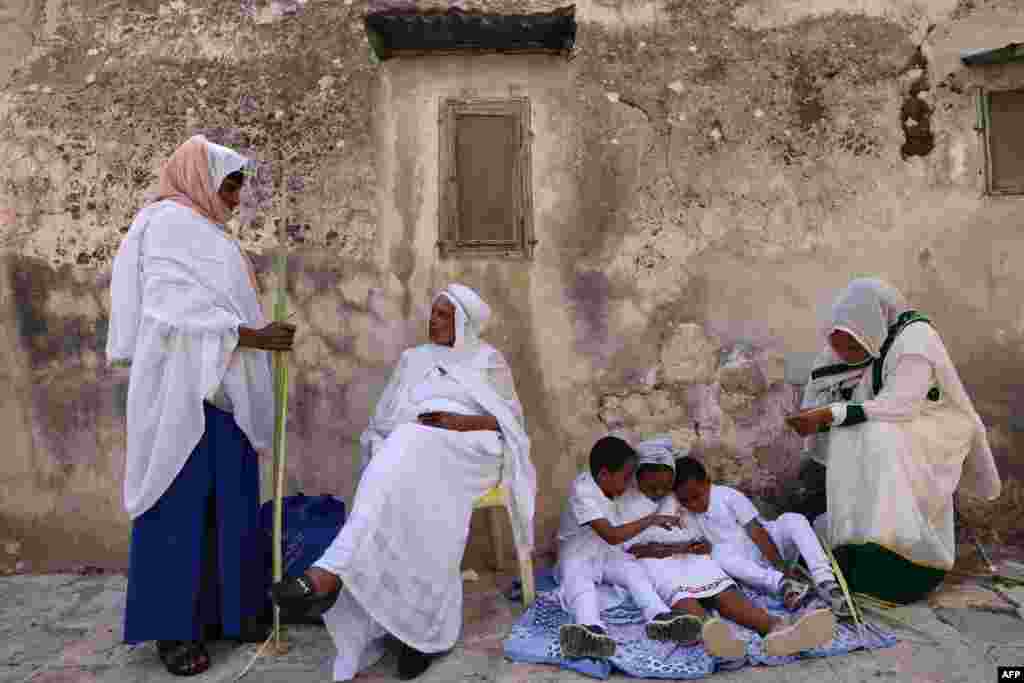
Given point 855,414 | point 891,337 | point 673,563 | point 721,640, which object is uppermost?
point 891,337

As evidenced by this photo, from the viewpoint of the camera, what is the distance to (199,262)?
3092 millimetres

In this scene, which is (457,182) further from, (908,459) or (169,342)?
(908,459)

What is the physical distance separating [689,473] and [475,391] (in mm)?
1005

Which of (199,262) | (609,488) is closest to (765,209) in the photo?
(609,488)

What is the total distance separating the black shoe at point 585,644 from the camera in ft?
9.35

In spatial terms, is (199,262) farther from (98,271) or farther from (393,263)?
(98,271)

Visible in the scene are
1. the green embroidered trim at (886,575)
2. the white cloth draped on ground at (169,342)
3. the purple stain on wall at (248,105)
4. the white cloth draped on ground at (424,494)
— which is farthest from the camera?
the purple stain on wall at (248,105)

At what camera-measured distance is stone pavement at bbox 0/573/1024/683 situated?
9.16 ft

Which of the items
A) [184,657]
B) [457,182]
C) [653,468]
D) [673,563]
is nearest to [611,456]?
[653,468]

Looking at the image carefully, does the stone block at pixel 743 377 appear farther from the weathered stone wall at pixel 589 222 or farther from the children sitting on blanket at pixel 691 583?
the children sitting on blanket at pixel 691 583

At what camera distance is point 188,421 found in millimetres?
3006

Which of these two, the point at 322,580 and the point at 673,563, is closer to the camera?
the point at 322,580

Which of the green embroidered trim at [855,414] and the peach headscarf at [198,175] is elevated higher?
the peach headscarf at [198,175]

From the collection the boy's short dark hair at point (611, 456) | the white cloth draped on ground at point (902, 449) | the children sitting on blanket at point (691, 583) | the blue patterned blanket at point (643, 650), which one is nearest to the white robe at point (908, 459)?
the white cloth draped on ground at point (902, 449)
